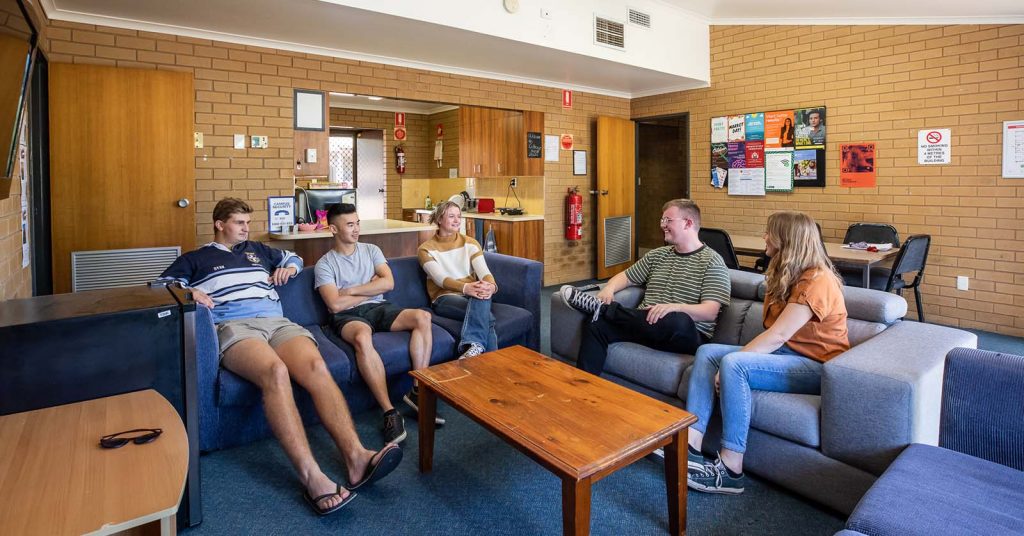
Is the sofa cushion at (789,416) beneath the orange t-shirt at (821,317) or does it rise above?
beneath

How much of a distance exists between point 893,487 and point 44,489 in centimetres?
196

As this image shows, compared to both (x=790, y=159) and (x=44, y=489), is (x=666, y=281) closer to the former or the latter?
(x=44, y=489)

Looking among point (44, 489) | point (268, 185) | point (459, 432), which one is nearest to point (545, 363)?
point (459, 432)

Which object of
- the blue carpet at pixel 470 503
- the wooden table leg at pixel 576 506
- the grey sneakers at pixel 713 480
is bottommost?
the blue carpet at pixel 470 503

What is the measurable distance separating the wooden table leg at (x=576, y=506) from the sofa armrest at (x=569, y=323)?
61.3 inches

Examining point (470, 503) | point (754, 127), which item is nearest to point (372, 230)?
point (470, 503)

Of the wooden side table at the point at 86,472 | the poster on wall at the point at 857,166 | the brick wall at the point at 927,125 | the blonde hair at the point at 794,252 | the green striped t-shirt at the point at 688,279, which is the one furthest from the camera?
the poster on wall at the point at 857,166

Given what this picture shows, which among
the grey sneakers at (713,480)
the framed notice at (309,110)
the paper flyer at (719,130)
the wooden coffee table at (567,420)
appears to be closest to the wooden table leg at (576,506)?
the wooden coffee table at (567,420)

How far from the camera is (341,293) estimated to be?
10.6 ft

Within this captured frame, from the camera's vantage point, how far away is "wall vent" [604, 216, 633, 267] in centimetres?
721

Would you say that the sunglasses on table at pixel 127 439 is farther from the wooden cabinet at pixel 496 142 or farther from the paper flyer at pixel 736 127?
the paper flyer at pixel 736 127

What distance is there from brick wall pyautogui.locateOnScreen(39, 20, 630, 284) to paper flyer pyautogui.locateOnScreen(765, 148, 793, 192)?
3.23 m

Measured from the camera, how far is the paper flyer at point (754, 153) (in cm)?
609

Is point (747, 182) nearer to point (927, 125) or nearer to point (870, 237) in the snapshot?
point (870, 237)
